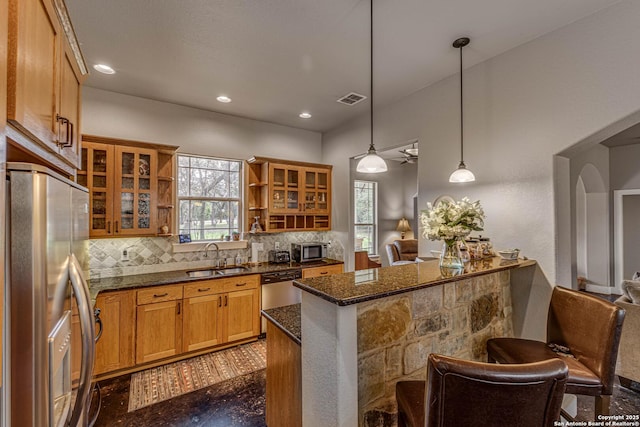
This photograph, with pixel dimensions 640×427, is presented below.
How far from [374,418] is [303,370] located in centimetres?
42

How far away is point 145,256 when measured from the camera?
3537mm

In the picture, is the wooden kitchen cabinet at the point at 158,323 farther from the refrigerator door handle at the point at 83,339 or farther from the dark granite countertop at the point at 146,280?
the refrigerator door handle at the point at 83,339

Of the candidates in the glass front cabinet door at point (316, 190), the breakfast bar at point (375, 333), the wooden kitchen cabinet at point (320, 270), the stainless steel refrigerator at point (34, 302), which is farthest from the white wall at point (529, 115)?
the stainless steel refrigerator at point (34, 302)

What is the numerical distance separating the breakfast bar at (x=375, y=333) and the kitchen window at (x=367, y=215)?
5129 millimetres

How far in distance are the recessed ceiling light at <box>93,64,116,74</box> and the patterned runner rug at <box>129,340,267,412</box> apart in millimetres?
3174

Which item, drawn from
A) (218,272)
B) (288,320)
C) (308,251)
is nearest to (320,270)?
(308,251)

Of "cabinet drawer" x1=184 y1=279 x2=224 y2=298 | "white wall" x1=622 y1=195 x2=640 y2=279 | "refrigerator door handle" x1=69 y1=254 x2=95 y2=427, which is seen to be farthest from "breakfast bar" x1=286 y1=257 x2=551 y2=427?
"white wall" x1=622 y1=195 x2=640 y2=279

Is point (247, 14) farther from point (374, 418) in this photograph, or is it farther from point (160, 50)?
point (374, 418)

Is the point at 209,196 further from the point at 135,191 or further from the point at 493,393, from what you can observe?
the point at 493,393

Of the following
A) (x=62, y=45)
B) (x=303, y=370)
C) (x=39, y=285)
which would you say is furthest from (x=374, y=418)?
(x=62, y=45)

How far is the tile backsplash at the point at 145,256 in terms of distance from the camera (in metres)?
3.25

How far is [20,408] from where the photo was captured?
76 centimetres

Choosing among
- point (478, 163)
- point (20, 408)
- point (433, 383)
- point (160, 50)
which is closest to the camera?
point (20, 408)

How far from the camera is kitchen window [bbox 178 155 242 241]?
12.8ft
